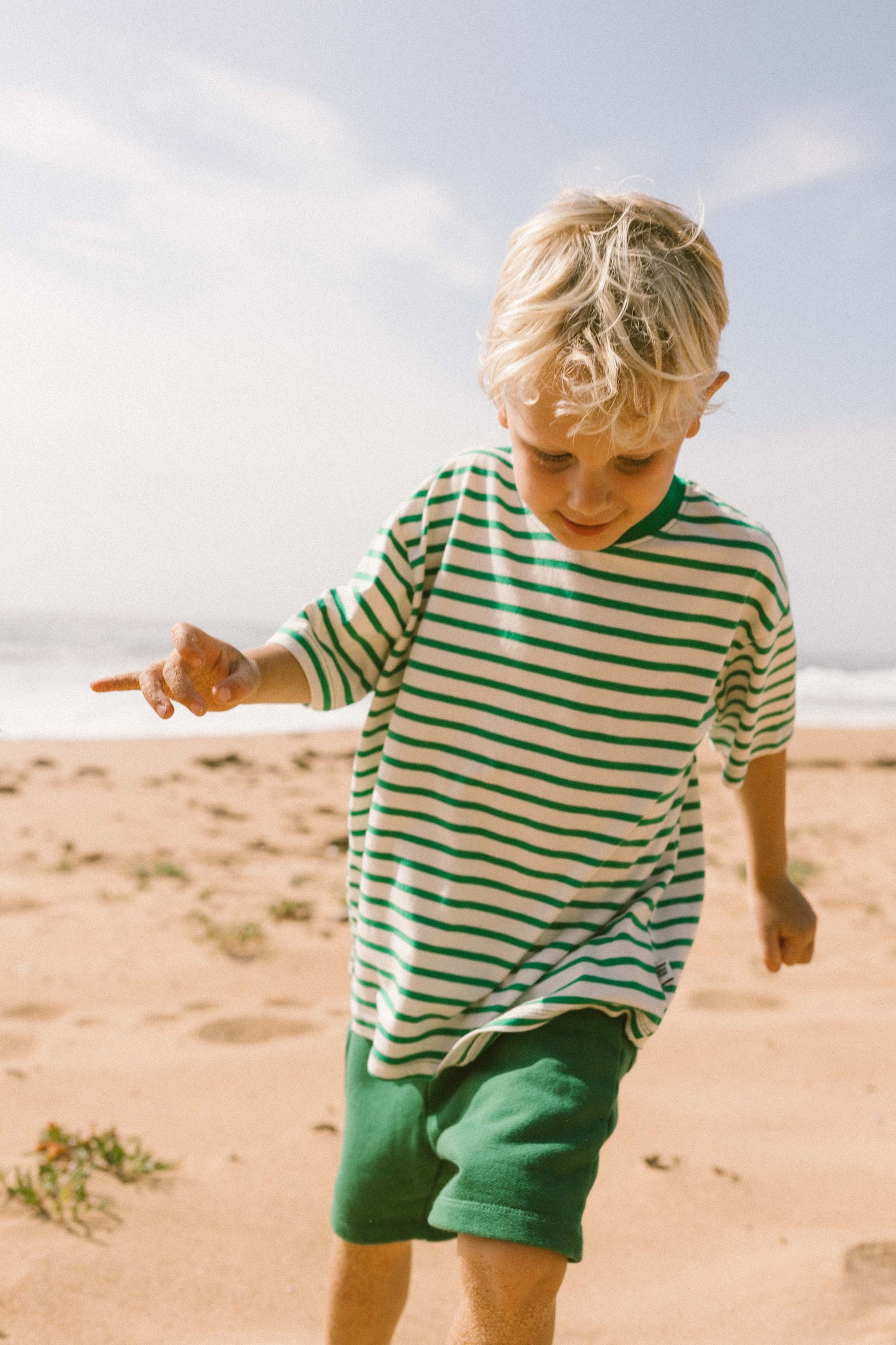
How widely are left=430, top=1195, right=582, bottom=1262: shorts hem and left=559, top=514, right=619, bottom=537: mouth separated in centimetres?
85

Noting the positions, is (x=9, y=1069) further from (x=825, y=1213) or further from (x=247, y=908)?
(x=825, y=1213)

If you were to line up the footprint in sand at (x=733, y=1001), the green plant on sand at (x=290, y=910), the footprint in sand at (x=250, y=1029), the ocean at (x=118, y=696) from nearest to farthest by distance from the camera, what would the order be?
1. the footprint in sand at (x=250, y=1029)
2. the footprint in sand at (x=733, y=1001)
3. the green plant on sand at (x=290, y=910)
4. the ocean at (x=118, y=696)

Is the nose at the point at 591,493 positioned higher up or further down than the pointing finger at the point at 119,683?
higher up

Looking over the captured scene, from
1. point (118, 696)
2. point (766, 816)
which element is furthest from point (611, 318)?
point (118, 696)

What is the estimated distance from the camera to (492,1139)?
56.1 inches

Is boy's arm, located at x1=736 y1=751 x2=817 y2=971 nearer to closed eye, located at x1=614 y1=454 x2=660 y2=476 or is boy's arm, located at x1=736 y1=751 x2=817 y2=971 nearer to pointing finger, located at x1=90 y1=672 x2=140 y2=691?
closed eye, located at x1=614 y1=454 x2=660 y2=476

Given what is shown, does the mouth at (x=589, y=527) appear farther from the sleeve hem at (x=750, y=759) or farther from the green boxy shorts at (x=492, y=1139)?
the green boxy shorts at (x=492, y=1139)

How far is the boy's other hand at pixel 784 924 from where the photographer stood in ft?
6.51

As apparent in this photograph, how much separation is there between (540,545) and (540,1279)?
0.96m

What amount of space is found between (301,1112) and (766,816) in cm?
152

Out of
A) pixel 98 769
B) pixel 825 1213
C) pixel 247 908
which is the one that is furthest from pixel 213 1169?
pixel 98 769

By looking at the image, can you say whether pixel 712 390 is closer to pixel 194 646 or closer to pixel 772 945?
pixel 194 646

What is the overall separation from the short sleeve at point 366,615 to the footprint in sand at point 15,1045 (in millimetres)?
1864

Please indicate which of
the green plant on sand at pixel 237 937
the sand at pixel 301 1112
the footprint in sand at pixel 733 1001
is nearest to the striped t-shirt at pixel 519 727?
the sand at pixel 301 1112
